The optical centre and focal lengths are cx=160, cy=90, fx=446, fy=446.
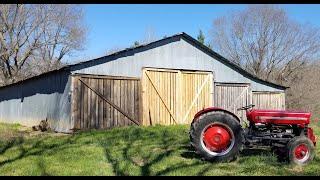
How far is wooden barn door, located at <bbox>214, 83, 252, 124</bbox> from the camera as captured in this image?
20.1 metres

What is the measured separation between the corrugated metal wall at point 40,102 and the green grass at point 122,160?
188 inches

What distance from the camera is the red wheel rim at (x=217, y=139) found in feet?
29.1

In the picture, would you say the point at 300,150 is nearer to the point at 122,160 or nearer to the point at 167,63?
the point at 122,160

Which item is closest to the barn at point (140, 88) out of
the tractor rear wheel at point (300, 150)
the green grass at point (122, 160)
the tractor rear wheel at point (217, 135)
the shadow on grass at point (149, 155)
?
the shadow on grass at point (149, 155)

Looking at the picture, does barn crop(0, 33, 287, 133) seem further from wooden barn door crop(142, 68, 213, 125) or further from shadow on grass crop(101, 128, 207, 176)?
shadow on grass crop(101, 128, 207, 176)

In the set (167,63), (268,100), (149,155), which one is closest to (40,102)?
(167,63)

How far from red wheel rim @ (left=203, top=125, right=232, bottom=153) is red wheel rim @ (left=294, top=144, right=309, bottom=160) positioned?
52.7 inches

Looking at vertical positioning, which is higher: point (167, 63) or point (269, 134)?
point (167, 63)

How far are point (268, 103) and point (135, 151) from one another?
44.3 ft

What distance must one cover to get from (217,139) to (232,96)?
11.9 m

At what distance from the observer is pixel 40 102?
19.4m

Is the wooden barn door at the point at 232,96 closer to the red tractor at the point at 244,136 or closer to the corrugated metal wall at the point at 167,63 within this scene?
the corrugated metal wall at the point at 167,63
